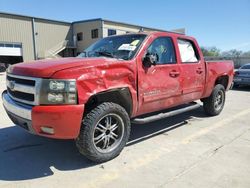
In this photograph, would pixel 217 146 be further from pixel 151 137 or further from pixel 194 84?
pixel 194 84

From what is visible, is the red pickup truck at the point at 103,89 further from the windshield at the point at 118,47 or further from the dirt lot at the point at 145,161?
the dirt lot at the point at 145,161

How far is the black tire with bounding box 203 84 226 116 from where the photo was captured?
6.66 metres

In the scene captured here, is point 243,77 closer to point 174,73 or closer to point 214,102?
point 214,102

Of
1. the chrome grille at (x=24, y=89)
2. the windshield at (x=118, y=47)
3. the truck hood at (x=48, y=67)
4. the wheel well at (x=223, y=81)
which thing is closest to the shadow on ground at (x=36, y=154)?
the chrome grille at (x=24, y=89)

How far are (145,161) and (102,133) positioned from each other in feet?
2.50

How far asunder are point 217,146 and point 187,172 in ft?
4.09

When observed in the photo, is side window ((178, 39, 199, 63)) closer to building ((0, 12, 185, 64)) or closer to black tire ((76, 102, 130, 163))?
black tire ((76, 102, 130, 163))

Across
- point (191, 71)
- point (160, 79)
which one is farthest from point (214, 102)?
point (160, 79)

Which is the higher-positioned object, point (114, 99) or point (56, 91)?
point (56, 91)

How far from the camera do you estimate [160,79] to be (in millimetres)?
4699

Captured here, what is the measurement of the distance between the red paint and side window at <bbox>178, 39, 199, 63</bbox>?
0.11 meters

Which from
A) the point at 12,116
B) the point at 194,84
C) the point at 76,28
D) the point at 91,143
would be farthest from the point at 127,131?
the point at 76,28

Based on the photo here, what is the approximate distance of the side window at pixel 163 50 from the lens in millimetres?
4836

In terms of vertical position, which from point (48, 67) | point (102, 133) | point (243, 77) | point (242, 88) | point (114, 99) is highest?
point (48, 67)
